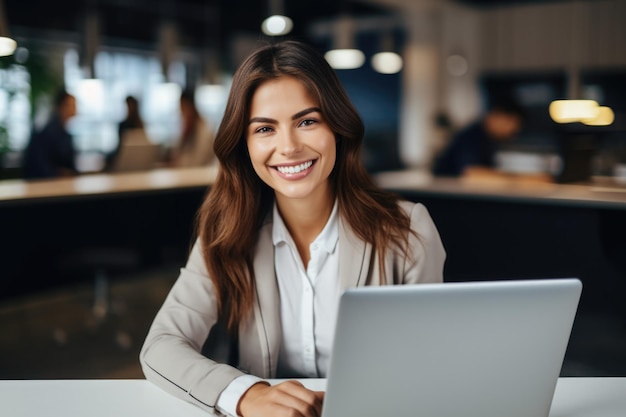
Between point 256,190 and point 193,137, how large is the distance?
6411mm

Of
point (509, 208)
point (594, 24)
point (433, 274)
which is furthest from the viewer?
point (594, 24)

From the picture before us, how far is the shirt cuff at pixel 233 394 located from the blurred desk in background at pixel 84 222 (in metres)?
3.30

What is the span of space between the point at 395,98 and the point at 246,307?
32.8 feet

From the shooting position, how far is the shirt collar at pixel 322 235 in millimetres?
1646

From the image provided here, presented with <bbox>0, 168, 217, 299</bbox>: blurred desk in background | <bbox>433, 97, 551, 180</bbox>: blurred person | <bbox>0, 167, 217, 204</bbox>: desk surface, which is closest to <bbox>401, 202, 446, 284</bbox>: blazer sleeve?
<bbox>0, 168, 217, 299</bbox>: blurred desk in background

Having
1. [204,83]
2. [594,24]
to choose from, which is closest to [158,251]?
[204,83]

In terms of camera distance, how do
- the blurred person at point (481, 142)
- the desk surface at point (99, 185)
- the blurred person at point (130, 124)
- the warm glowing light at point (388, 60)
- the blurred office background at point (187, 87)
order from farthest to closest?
the warm glowing light at point (388, 60) → the blurred person at point (130, 124) → the blurred person at point (481, 142) → the blurred office background at point (187, 87) → the desk surface at point (99, 185)

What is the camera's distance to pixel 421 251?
1630 millimetres

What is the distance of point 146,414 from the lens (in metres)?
1.24

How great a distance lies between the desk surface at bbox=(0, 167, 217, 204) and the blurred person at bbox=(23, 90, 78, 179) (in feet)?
2.58

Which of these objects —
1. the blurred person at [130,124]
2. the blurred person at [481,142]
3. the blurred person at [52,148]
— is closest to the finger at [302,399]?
the blurred person at [481,142]

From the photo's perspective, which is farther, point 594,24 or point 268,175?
point 594,24

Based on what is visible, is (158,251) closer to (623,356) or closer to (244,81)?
(623,356)

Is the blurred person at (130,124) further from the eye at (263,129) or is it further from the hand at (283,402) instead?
the hand at (283,402)
